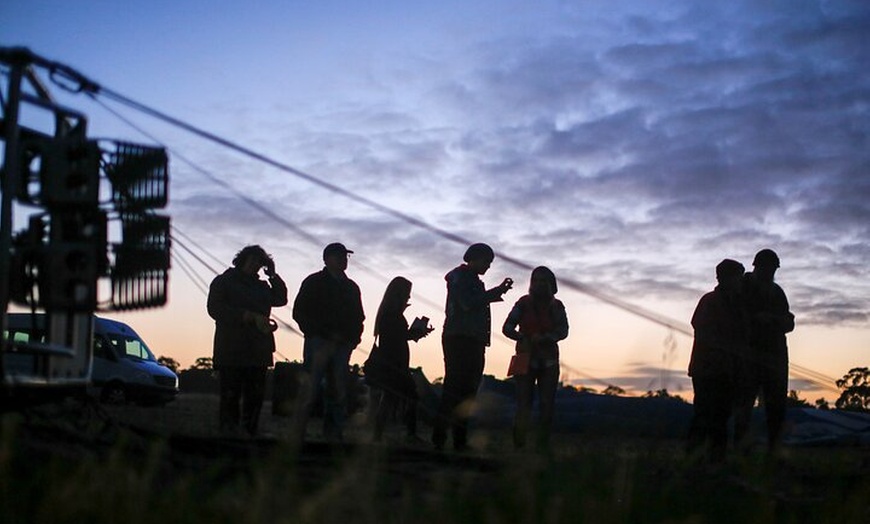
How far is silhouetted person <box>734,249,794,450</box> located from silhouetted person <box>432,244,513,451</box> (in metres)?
2.10

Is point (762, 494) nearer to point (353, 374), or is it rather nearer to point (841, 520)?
point (841, 520)

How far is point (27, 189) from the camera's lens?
6684mm

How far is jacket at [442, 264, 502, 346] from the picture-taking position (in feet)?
33.7

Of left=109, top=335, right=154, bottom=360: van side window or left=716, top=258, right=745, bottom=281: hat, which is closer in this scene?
left=716, top=258, right=745, bottom=281: hat

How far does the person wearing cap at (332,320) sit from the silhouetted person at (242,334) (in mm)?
360

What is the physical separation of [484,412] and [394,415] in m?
1.33

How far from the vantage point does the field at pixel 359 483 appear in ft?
13.3

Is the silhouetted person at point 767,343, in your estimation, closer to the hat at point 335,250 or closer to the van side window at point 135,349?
the hat at point 335,250

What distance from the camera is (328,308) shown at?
10.4m

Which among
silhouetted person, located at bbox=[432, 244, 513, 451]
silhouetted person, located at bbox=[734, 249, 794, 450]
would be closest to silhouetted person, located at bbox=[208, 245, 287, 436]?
silhouetted person, located at bbox=[432, 244, 513, 451]

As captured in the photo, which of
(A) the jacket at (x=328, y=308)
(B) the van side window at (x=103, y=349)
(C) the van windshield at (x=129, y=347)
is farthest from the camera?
(C) the van windshield at (x=129, y=347)

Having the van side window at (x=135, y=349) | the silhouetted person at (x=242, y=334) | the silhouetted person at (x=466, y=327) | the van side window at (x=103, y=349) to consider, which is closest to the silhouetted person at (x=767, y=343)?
the silhouetted person at (x=466, y=327)

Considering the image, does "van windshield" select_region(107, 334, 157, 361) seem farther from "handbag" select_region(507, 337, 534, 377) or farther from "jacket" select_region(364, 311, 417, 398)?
"handbag" select_region(507, 337, 534, 377)

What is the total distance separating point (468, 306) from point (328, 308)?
122cm
